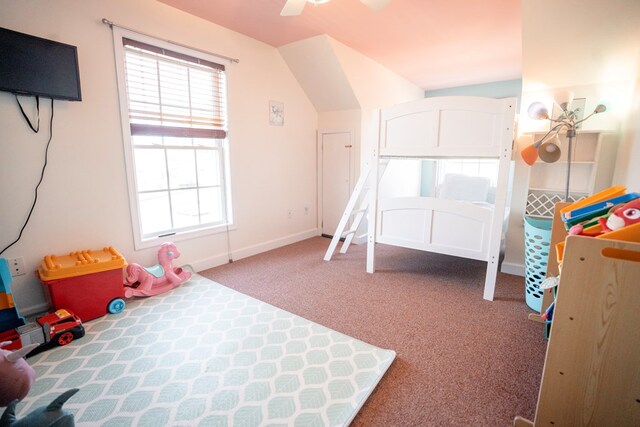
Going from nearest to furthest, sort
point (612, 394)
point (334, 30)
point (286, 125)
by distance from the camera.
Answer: point (612, 394) < point (334, 30) < point (286, 125)

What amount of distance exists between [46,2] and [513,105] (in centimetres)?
337

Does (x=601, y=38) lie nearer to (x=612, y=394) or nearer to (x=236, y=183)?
(x=612, y=394)

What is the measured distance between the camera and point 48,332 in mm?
1779

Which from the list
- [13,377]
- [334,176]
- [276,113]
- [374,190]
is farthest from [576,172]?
[13,377]

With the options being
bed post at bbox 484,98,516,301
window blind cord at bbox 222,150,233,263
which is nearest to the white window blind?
window blind cord at bbox 222,150,233,263

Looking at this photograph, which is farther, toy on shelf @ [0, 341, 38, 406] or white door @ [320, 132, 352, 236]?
white door @ [320, 132, 352, 236]

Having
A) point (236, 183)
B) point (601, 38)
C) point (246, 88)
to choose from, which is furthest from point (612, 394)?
point (246, 88)

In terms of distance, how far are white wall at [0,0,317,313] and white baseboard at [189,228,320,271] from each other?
17mm

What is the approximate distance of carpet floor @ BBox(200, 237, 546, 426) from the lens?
1.43 metres

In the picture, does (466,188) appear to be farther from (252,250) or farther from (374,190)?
(252,250)

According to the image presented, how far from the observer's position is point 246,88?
331 cm

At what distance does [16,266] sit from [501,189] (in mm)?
3637

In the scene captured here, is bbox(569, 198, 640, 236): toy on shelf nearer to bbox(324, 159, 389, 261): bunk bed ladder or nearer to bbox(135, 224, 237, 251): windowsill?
bbox(324, 159, 389, 261): bunk bed ladder

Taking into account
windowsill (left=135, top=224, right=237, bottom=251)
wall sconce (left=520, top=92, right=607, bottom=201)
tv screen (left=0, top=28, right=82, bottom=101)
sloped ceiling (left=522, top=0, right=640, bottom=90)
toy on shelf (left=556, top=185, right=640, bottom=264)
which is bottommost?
windowsill (left=135, top=224, right=237, bottom=251)
